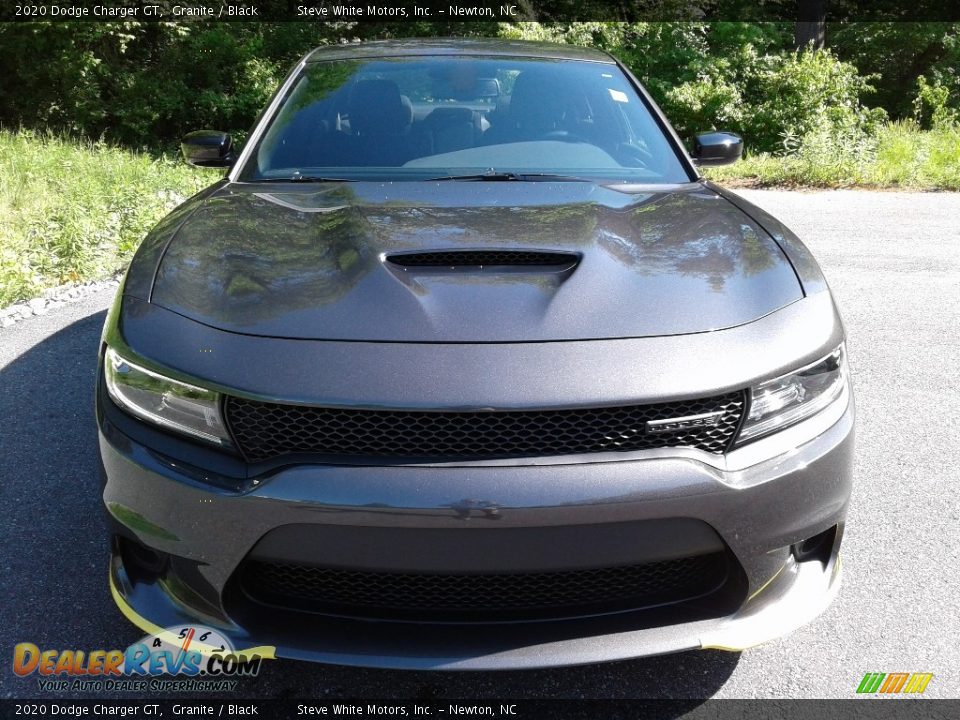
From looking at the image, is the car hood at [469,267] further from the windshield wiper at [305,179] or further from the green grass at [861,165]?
the green grass at [861,165]

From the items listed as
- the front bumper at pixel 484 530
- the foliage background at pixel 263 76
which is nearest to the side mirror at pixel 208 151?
the front bumper at pixel 484 530

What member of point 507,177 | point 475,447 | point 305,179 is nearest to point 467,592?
point 475,447

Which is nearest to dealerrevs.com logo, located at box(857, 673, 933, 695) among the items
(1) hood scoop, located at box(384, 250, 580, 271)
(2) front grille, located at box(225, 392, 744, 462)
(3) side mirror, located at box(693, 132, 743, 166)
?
(2) front grille, located at box(225, 392, 744, 462)

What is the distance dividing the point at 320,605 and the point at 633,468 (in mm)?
705

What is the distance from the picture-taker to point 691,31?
1559cm

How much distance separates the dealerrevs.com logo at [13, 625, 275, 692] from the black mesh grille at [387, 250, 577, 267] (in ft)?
3.22

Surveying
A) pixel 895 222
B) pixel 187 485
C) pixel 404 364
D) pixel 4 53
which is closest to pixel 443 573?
pixel 404 364

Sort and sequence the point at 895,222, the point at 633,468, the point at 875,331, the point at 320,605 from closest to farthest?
the point at 633,468 < the point at 320,605 < the point at 875,331 < the point at 895,222

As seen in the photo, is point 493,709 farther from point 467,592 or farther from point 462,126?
point 462,126

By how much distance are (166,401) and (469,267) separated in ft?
2.38

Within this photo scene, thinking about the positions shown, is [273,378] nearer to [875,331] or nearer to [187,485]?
[187,485]

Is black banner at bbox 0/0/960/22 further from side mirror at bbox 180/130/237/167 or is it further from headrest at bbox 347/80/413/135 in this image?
headrest at bbox 347/80/413/135

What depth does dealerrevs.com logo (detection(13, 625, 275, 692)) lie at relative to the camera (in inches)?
73.6

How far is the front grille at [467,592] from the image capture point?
65.4 inches
